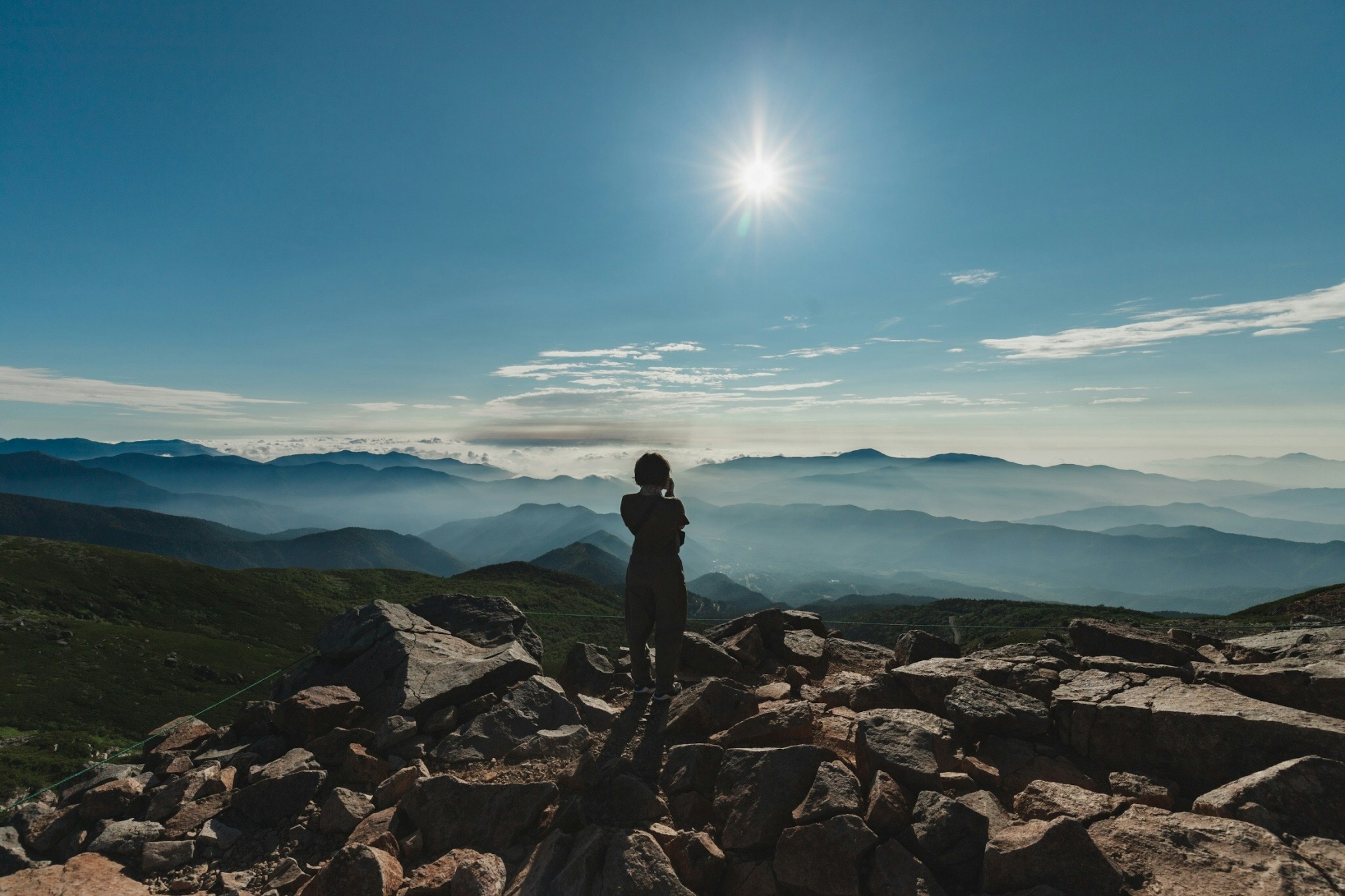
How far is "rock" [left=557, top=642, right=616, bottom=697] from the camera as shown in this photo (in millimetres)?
11430

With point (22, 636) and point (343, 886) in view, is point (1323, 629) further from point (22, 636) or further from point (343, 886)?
point (22, 636)

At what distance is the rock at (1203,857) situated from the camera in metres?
4.57

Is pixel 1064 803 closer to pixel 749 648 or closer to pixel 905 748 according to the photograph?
pixel 905 748

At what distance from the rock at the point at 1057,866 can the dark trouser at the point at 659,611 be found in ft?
15.8

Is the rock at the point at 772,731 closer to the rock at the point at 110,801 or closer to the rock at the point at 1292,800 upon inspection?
the rock at the point at 1292,800

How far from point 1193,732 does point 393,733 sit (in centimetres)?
1068

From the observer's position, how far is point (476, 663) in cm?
1066

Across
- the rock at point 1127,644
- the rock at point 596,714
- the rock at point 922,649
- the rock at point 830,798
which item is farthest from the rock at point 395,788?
the rock at point 1127,644

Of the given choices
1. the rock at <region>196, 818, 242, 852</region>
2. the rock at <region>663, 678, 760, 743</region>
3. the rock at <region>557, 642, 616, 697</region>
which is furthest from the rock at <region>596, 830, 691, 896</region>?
the rock at <region>557, 642, 616, 697</region>

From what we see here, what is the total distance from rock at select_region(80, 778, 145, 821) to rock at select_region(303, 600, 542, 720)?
2.98 meters

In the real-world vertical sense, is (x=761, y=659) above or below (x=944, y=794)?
below

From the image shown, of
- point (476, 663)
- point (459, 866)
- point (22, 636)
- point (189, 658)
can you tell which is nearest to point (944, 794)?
point (459, 866)

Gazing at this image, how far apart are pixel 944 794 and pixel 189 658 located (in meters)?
67.0

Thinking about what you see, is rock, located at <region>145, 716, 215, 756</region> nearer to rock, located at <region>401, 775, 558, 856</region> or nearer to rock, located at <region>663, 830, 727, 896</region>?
rock, located at <region>401, 775, 558, 856</region>
